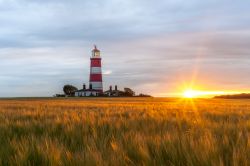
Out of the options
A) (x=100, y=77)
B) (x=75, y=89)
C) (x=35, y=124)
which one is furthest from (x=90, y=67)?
Result: (x=35, y=124)

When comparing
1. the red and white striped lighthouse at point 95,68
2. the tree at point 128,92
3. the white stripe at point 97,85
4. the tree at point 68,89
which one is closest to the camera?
the red and white striped lighthouse at point 95,68

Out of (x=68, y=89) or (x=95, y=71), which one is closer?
(x=95, y=71)

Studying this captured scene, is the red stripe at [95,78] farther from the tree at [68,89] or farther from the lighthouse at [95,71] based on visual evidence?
the tree at [68,89]

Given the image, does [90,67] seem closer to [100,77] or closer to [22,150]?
[100,77]

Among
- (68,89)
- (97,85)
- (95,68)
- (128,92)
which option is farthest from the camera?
(68,89)

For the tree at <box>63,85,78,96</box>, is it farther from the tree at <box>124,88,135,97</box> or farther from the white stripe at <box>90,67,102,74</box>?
the white stripe at <box>90,67,102,74</box>

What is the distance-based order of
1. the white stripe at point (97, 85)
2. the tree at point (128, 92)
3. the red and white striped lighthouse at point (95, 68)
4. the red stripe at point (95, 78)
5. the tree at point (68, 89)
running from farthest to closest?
the tree at point (68, 89)
the tree at point (128, 92)
the white stripe at point (97, 85)
the red stripe at point (95, 78)
the red and white striped lighthouse at point (95, 68)

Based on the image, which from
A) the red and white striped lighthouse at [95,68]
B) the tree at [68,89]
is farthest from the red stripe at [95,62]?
the tree at [68,89]

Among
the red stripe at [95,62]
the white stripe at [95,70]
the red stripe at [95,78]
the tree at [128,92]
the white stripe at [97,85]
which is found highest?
the red stripe at [95,62]

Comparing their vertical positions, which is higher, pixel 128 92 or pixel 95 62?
pixel 95 62

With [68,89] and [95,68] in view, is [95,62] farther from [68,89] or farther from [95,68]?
[68,89]

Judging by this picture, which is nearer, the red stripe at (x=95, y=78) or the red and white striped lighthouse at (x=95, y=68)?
the red and white striped lighthouse at (x=95, y=68)

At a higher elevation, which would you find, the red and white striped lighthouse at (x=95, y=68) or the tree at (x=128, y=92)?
the red and white striped lighthouse at (x=95, y=68)

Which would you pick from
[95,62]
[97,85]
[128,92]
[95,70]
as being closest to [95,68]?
[95,70]
